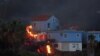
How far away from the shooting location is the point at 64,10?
64.3 m

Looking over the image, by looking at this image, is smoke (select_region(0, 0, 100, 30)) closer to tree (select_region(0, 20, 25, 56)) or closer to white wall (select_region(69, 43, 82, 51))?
white wall (select_region(69, 43, 82, 51))

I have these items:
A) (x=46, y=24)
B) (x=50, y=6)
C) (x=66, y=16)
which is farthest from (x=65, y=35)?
(x=50, y=6)

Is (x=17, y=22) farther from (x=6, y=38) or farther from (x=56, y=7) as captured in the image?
(x=56, y=7)

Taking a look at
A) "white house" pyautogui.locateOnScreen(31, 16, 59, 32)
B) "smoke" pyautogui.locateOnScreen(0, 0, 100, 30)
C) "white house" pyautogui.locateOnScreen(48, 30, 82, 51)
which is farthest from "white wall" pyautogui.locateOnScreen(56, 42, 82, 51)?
"smoke" pyautogui.locateOnScreen(0, 0, 100, 30)

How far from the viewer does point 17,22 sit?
13422 mm

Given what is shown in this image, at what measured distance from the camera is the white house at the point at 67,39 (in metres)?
41.9

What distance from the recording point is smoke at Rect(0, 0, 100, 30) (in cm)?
5771

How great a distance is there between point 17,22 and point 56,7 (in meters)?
53.4

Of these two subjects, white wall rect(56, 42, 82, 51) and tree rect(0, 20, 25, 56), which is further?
white wall rect(56, 42, 82, 51)

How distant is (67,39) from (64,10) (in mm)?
21961

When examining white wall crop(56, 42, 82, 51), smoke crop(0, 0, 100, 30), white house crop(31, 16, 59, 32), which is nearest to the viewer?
white wall crop(56, 42, 82, 51)

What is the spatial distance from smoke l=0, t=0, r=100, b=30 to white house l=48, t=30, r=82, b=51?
33.6 ft

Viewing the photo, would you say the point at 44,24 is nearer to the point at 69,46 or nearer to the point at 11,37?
the point at 69,46

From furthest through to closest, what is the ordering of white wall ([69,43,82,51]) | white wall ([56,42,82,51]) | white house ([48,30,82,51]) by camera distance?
white house ([48,30,82,51]), white wall ([56,42,82,51]), white wall ([69,43,82,51])
